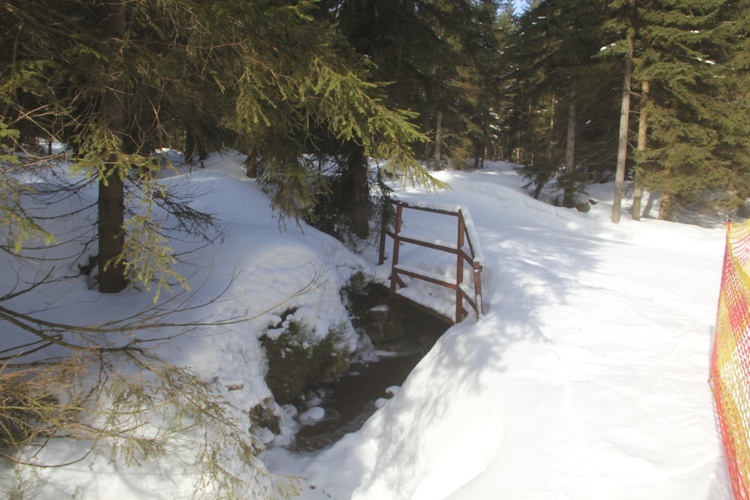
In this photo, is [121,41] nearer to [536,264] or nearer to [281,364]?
[281,364]

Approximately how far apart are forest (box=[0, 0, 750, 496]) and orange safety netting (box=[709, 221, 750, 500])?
3023 mm

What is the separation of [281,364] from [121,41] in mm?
4261

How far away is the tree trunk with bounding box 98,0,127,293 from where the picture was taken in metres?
4.47

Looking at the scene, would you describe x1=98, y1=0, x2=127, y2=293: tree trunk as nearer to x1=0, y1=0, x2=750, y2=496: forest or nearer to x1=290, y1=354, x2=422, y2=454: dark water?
x1=0, y1=0, x2=750, y2=496: forest

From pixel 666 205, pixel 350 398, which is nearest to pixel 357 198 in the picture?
pixel 350 398

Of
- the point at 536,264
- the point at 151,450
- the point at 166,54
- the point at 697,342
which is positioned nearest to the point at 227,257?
the point at 166,54

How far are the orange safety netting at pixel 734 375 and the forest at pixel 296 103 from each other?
3.02 m

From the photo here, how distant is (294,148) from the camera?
5207 millimetres

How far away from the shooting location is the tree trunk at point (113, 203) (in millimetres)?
4473

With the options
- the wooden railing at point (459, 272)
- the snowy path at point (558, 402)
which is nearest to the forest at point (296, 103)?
the wooden railing at point (459, 272)

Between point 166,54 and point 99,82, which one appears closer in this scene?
point 99,82

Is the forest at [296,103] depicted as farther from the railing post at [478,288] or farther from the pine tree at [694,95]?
the railing post at [478,288]

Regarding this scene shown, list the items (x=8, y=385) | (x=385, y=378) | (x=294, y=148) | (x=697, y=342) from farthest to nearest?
(x=385, y=378) → (x=294, y=148) → (x=697, y=342) → (x=8, y=385)

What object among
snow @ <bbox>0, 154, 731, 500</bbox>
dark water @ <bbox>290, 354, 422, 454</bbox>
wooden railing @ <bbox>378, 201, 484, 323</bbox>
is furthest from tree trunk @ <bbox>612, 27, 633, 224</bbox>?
dark water @ <bbox>290, 354, 422, 454</bbox>
